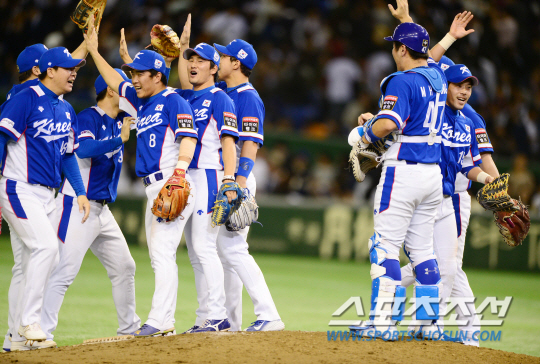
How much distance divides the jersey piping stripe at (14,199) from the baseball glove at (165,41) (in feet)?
6.38

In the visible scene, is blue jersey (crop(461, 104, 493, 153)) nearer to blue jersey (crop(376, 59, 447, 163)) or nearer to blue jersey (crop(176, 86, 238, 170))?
blue jersey (crop(376, 59, 447, 163))

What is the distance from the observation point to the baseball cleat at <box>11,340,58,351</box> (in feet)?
14.9

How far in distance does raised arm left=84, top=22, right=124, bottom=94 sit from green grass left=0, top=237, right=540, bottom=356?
7.51 ft

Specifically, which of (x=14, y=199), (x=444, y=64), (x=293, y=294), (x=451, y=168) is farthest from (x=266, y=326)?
(x=293, y=294)

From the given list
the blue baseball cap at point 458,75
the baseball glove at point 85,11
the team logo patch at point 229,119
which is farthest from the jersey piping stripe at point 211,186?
the blue baseball cap at point 458,75

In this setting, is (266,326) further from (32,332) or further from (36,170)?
(36,170)

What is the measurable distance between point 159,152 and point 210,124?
21.0 inches

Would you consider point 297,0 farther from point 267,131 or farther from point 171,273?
point 171,273

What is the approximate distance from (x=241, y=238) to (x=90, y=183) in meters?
A: 1.41

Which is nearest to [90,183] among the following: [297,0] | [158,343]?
[158,343]

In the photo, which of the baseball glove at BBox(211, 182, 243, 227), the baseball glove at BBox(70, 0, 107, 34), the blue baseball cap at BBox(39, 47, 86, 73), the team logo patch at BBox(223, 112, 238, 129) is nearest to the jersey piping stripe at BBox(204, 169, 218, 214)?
the baseball glove at BBox(211, 182, 243, 227)

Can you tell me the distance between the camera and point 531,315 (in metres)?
7.71

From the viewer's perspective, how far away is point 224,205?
15.5 feet

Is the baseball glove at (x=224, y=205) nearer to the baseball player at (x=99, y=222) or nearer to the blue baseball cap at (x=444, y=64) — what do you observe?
Result: the baseball player at (x=99, y=222)
